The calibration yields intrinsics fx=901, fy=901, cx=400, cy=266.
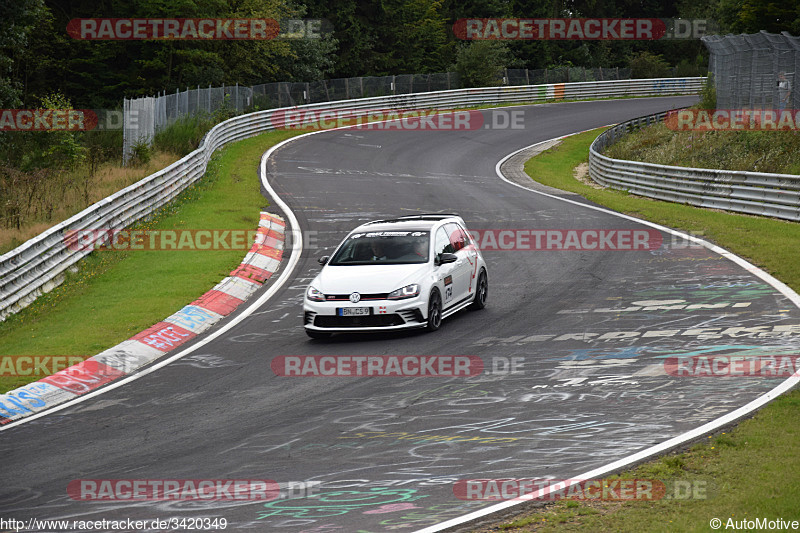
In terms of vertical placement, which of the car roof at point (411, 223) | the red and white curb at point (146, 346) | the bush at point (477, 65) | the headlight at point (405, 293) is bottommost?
the red and white curb at point (146, 346)

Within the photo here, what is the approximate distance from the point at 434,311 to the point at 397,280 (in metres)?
0.72

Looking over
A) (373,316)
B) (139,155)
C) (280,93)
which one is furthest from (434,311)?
(280,93)

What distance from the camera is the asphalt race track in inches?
289

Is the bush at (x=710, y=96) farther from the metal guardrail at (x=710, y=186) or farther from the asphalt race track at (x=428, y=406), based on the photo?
the asphalt race track at (x=428, y=406)

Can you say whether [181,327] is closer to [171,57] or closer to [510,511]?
[510,511]

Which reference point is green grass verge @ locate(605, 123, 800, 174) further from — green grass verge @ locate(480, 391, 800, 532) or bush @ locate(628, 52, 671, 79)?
bush @ locate(628, 52, 671, 79)

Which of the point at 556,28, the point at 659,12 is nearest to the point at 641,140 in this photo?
the point at 556,28

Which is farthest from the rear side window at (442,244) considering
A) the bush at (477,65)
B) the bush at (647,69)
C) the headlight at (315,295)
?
the bush at (647,69)

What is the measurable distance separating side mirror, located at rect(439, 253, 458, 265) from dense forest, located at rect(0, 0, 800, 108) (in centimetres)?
2178

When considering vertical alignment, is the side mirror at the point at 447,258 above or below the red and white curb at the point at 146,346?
above

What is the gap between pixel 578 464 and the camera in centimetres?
751

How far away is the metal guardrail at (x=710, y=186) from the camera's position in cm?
2062

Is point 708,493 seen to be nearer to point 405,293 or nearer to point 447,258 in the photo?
point 405,293

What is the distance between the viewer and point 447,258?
1344 cm
